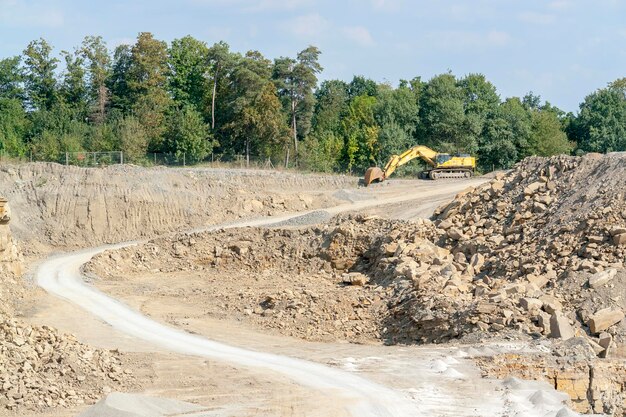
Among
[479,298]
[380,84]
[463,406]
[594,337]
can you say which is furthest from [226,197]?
[380,84]

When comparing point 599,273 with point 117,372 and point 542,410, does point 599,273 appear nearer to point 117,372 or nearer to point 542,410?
point 542,410

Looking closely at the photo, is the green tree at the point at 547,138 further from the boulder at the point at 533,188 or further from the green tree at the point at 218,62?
the boulder at the point at 533,188

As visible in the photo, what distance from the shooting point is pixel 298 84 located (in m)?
60.2

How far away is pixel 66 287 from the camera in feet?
95.6

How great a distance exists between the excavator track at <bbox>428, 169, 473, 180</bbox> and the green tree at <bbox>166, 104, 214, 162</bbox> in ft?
48.5

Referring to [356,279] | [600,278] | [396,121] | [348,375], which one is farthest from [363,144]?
[348,375]

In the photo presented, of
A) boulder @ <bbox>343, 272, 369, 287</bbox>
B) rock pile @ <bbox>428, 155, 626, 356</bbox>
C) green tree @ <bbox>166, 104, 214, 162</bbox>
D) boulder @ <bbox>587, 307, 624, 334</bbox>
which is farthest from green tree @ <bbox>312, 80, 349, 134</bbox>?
boulder @ <bbox>587, 307, 624, 334</bbox>

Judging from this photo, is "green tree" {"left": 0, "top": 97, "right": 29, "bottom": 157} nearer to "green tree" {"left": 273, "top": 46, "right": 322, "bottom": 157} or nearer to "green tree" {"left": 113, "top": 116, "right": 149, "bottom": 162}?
"green tree" {"left": 113, "top": 116, "right": 149, "bottom": 162}

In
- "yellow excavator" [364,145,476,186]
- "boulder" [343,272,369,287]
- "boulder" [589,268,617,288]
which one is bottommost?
"boulder" [343,272,369,287]

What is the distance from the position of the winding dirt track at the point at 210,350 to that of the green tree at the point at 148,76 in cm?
2322

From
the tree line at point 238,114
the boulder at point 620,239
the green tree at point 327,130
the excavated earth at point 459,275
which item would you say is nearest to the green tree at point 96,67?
the tree line at point 238,114

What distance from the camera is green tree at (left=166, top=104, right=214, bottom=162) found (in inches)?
2138

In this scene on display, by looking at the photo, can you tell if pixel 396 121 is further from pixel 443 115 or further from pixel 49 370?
pixel 49 370

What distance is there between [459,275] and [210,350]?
8957mm
